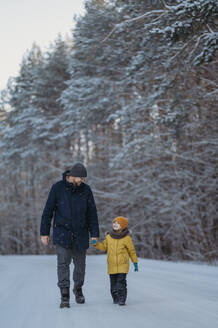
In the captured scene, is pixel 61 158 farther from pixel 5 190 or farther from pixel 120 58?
pixel 5 190

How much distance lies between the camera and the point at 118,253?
16.4 ft

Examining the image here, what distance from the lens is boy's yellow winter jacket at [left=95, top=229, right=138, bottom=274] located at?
494 cm

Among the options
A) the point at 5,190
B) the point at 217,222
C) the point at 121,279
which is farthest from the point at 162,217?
the point at 5,190

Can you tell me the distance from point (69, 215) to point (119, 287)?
1.06 metres

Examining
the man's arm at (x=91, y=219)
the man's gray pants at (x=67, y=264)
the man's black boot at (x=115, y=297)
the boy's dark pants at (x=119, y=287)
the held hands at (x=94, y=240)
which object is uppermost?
the man's arm at (x=91, y=219)

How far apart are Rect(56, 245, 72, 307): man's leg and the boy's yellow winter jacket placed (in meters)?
0.45

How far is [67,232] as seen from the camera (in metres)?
4.93

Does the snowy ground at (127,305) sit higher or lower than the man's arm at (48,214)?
lower

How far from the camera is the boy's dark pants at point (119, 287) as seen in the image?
482cm

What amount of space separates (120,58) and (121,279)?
50.0ft

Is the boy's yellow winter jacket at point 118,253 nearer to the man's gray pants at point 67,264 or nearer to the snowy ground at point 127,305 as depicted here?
the man's gray pants at point 67,264

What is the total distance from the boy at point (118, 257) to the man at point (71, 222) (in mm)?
219

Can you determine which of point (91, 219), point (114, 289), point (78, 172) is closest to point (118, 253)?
point (114, 289)

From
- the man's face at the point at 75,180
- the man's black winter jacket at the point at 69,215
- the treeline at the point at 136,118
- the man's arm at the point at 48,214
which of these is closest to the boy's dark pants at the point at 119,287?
the man's black winter jacket at the point at 69,215
